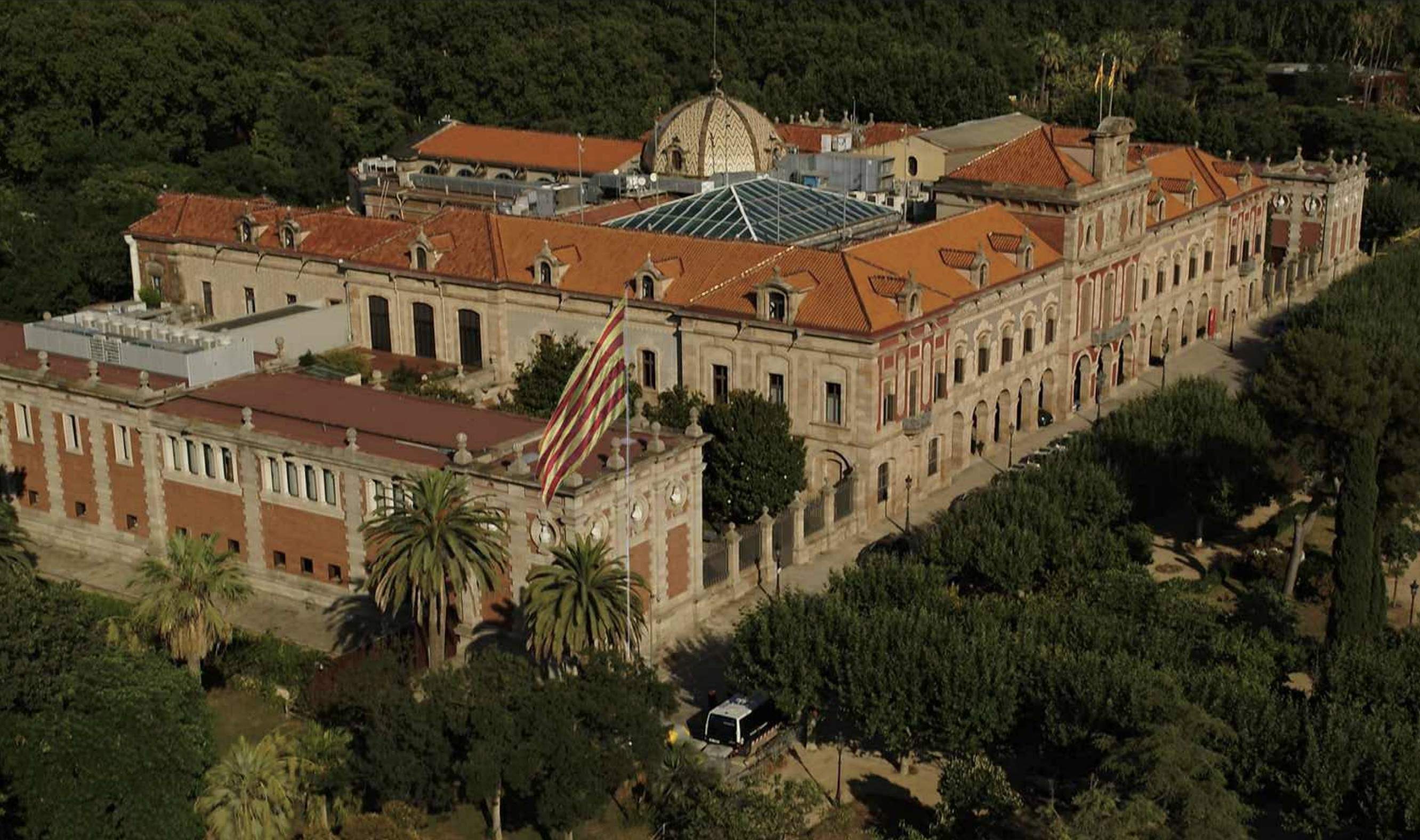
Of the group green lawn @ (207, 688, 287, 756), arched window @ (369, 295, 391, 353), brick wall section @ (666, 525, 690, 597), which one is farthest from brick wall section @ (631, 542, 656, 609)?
arched window @ (369, 295, 391, 353)

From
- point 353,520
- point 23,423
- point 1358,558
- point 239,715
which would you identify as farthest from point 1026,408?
point 23,423

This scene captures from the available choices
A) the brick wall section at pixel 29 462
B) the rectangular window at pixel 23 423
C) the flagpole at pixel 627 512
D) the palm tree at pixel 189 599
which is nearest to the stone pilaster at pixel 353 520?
the palm tree at pixel 189 599

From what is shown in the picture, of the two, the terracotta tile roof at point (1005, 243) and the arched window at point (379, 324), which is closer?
the terracotta tile roof at point (1005, 243)

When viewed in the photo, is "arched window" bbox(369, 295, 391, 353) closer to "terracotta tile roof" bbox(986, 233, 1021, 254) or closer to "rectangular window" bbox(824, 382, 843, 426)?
"rectangular window" bbox(824, 382, 843, 426)

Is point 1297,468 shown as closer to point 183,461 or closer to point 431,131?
point 183,461

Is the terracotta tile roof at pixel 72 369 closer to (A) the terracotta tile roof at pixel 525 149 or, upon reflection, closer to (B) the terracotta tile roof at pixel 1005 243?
(B) the terracotta tile roof at pixel 1005 243

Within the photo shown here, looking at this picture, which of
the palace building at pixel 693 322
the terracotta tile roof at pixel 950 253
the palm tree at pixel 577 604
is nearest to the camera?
the palm tree at pixel 577 604

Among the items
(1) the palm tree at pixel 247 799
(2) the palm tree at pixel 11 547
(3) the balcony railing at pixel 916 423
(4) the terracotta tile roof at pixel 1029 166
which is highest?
(4) the terracotta tile roof at pixel 1029 166
